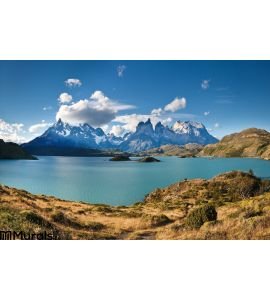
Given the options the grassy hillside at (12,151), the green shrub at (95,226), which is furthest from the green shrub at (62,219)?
the grassy hillside at (12,151)

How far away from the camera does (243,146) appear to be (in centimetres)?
1455

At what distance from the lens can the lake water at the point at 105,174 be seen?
12.5m

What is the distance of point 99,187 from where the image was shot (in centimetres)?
1286

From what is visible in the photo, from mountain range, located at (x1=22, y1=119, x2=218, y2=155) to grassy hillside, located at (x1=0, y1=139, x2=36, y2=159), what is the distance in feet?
1.19

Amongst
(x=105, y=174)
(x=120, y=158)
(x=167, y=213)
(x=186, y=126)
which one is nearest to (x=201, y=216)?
(x=167, y=213)

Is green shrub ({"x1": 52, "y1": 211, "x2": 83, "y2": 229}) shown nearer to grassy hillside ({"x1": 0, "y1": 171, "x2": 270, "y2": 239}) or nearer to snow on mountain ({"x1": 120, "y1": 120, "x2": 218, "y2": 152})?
grassy hillside ({"x1": 0, "y1": 171, "x2": 270, "y2": 239})

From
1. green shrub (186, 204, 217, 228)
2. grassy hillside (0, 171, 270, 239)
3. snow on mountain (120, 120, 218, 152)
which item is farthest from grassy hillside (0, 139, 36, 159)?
green shrub (186, 204, 217, 228)

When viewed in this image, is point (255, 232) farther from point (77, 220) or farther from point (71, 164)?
point (71, 164)

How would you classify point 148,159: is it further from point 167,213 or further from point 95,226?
point 95,226

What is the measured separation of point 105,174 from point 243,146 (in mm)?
5720
